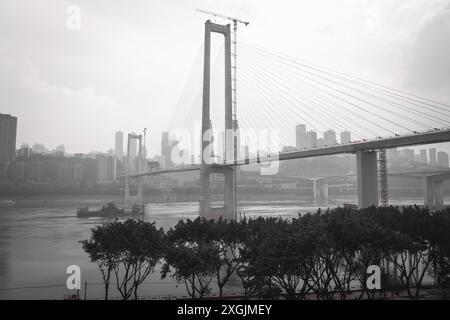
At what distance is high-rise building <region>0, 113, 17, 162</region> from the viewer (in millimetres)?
20609

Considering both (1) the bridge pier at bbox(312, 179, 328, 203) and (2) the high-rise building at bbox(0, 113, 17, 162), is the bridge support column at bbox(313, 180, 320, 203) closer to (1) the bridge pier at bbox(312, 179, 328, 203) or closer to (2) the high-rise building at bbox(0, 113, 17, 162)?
(1) the bridge pier at bbox(312, 179, 328, 203)

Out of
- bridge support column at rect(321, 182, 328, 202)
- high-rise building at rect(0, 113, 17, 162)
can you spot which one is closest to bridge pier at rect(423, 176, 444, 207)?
bridge support column at rect(321, 182, 328, 202)

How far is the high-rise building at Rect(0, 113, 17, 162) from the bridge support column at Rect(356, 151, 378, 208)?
18.4 meters

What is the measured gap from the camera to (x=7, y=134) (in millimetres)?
21391

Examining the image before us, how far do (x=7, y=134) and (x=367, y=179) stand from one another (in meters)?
19.4

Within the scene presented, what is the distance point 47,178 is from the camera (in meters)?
38.3

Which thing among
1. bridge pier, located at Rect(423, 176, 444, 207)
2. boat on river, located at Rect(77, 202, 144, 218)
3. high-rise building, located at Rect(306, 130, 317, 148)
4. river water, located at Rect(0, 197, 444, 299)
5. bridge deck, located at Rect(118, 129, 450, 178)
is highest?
high-rise building, located at Rect(306, 130, 317, 148)

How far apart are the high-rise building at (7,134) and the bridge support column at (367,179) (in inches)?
725

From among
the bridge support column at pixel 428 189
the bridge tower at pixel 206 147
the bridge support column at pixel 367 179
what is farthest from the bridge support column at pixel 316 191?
the bridge support column at pixel 367 179

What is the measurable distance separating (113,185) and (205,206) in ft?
105

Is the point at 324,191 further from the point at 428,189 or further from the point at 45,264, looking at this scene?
the point at 45,264

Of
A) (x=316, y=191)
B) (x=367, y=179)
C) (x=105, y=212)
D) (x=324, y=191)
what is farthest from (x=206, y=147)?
(x=324, y=191)
